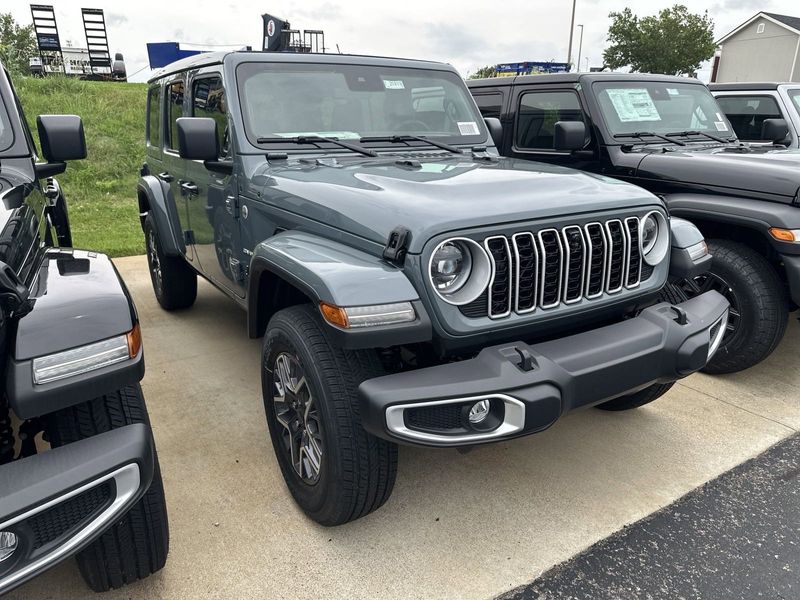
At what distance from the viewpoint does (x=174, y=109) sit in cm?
414

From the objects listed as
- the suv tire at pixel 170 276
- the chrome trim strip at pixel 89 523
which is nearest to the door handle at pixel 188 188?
the suv tire at pixel 170 276

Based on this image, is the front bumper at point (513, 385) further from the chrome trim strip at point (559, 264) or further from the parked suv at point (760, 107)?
the parked suv at point (760, 107)

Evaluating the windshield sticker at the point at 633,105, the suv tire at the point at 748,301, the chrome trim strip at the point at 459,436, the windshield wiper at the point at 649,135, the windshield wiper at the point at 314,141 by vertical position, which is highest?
the windshield sticker at the point at 633,105

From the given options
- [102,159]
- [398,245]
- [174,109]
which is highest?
[174,109]

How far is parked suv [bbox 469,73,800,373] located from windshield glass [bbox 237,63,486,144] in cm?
44

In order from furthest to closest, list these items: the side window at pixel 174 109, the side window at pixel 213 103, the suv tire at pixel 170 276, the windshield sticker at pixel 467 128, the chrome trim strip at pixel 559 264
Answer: the suv tire at pixel 170 276 < the side window at pixel 174 109 < the windshield sticker at pixel 467 128 < the side window at pixel 213 103 < the chrome trim strip at pixel 559 264

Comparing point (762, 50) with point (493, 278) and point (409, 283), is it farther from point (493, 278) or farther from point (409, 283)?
point (409, 283)

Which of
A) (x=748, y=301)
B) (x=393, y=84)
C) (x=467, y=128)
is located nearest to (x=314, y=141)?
(x=393, y=84)

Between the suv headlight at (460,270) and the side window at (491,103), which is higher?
the side window at (491,103)

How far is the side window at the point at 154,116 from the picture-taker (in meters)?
4.63

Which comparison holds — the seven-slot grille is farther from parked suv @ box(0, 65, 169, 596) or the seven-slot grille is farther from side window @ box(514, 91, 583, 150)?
side window @ box(514, 91, 583, 150)

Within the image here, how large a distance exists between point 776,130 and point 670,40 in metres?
30.1

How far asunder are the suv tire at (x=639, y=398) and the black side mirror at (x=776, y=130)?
342cm

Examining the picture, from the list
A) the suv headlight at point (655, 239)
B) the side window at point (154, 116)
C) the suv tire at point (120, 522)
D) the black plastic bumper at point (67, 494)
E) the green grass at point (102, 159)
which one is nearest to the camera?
the black plastic bumper at point (67, 494)
